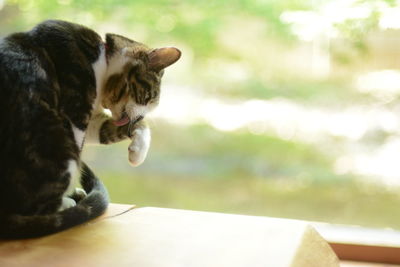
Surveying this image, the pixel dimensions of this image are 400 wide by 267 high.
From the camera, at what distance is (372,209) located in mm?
1917

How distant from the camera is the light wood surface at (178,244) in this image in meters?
1.22

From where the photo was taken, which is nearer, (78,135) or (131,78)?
(78,135)

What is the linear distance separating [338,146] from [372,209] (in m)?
0.24

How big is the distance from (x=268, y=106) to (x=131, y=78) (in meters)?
0.57

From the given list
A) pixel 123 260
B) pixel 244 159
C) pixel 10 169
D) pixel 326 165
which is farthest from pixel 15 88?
pixel 326 165

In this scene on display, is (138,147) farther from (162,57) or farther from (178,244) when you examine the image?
(178,244)

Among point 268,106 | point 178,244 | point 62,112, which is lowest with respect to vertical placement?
point 178,244

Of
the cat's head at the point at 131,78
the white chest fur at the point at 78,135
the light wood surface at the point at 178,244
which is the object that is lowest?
the light wood surface at the point at 178,244

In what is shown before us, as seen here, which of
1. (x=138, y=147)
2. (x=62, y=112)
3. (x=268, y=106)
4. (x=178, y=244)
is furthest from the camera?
(x=268, y=106)

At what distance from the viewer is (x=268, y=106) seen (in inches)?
77.9

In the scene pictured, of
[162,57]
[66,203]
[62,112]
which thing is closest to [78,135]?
[62,112]

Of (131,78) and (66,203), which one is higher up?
(131,78)

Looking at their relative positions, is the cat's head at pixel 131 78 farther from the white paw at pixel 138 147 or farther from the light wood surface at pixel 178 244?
the light wood surface at pixel 178 244

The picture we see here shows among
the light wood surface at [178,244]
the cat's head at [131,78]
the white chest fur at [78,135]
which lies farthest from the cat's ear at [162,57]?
the light wood surface at [178,244]
